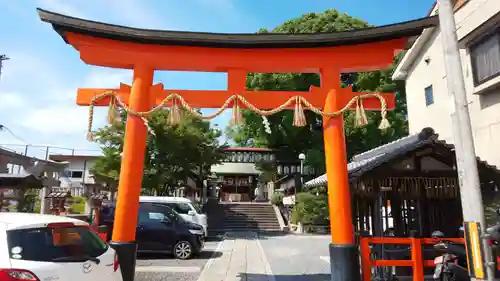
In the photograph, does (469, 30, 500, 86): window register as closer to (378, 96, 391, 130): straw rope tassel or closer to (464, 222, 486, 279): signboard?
(378, 96, 391, 130): straw rope tassel

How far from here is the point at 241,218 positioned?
23.8 metres

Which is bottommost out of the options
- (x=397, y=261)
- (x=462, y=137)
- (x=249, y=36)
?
(x=397, y=261)

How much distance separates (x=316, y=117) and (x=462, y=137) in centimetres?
2195

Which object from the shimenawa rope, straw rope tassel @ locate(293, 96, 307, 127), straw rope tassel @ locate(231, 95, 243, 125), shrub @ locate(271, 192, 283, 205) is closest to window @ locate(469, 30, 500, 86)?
the shimenawa rope

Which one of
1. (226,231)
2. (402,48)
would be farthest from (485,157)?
(226,231)

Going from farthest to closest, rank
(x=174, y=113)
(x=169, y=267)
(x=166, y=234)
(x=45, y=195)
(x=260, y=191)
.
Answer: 1. (x=260, y=191)
2. (x=45, y=195)
3. (x=166, y=234)
4. (x=169, y=267)
5. (x=174, y=113)

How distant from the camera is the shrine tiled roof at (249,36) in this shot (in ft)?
21.1

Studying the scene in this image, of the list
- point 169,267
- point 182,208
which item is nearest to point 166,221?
point 169,267

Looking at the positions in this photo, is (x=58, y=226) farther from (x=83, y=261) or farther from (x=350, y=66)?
(x=350, y=66)

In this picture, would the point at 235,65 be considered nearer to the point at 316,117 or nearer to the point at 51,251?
the point at 51,251

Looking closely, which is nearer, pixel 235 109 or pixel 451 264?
pixel 451 264

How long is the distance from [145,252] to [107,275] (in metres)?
8.84

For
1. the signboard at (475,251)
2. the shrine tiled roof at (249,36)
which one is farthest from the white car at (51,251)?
the signboard at (475,251)

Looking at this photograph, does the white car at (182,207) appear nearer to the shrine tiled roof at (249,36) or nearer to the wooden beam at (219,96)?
the wooden beam at (219,96)
